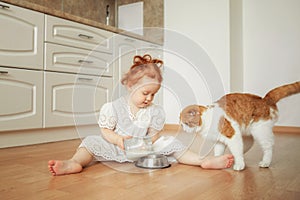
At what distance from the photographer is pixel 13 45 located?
155 centimetres

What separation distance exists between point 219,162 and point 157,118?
29cm

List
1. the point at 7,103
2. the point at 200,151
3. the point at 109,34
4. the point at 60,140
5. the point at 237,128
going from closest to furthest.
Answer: the point at 237,128 → the point at 200,151 → the point at 7,103 → the point at 60,140 → the point at 109,34

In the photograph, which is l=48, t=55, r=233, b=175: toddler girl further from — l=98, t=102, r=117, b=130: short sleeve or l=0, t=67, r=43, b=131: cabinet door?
l=0, t=67, r=43, b=131: cabinet door

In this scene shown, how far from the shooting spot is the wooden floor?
0.74 m

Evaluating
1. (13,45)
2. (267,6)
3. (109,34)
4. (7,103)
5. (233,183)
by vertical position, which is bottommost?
(233,183)

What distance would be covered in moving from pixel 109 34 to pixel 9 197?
161cm

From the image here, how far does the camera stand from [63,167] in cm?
94

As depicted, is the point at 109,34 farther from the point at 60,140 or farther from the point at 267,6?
the point at 267,6

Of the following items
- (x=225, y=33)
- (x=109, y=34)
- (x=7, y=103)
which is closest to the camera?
(x=7, y=103)

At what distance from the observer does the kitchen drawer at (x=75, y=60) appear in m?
1.76

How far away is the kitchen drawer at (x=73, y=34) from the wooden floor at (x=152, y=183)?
0.91 meters

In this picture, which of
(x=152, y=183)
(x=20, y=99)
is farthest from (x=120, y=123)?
(x=20, y=99)

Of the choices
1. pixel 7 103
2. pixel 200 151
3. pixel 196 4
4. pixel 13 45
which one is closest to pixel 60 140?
pixel 7 103

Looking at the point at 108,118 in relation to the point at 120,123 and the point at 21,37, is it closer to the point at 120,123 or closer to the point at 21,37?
the point at 120,123
